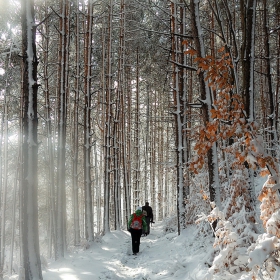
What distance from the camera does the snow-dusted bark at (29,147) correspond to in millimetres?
5742

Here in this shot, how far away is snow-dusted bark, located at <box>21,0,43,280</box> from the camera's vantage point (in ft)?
18.8

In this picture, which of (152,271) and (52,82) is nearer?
(152,271)

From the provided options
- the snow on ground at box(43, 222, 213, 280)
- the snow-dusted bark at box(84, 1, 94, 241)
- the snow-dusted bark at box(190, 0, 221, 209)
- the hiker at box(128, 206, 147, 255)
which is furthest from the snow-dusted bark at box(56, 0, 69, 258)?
the snow-dusted bark at box(190, 0, 221, 209)

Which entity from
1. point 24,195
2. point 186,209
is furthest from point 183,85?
point 24,195

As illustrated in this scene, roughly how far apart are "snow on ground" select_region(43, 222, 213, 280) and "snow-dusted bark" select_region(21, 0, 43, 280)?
1.29m

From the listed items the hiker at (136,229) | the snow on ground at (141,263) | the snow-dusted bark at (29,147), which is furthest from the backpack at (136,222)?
the snow-dusted bark at (29,147)

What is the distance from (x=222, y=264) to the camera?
147 inches

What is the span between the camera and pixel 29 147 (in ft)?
19.6

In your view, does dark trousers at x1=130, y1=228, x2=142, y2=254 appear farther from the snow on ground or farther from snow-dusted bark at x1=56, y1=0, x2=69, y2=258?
snow-dusted bark at x1=56, y1=0, x2=69, y2=258

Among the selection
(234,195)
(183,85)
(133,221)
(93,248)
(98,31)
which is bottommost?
(93,248)

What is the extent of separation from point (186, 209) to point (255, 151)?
27.1 ft

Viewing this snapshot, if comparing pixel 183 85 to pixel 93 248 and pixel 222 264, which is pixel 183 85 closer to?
pixel 93 248

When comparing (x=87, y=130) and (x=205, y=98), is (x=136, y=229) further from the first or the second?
(x=205, y=98)

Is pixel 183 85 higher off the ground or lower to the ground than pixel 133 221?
higher
